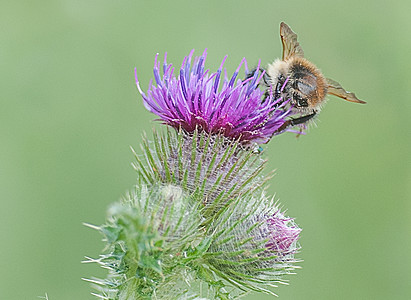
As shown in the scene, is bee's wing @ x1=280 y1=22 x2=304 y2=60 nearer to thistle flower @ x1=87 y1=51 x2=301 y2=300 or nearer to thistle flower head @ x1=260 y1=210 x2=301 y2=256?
thistle flower @ x1=87 y1=51 x2=301 y2=300

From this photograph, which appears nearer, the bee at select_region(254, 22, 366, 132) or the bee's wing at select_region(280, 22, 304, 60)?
the bee at select_region(254, 22, 366, 132)

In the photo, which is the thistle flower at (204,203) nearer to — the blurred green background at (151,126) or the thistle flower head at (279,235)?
the thistle flower head at (279,235)

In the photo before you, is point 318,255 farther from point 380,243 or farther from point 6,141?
point 6,141

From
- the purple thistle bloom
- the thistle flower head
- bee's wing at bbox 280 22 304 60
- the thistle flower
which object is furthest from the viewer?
bee's wing at bbox 280 22 304 60

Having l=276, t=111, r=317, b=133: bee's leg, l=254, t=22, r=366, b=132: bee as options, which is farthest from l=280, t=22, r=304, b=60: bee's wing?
l=276, t=111, r=317, b=133: bee's leg

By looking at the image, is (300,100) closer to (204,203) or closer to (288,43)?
(288,43)

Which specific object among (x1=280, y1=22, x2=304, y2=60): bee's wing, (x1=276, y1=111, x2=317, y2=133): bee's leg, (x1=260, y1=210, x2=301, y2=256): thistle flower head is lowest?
(x1=260, y1=210, x2=301, y2=256): thistle flower head

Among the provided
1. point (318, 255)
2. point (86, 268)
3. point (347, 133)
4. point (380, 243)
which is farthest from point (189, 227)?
point (347, 133)

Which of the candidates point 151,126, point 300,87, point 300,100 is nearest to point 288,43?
point 300,87
